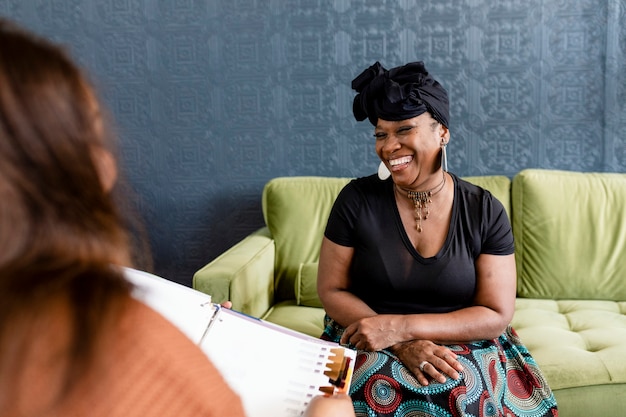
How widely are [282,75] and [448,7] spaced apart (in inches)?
31.7

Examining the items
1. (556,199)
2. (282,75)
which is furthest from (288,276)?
(556,199)

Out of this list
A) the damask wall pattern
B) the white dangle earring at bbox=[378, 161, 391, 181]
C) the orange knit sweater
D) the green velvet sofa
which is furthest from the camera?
the damask wall pattern

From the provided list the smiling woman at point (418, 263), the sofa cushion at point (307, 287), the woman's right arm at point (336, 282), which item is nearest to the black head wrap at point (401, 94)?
the smiling woman at point (418, 263)

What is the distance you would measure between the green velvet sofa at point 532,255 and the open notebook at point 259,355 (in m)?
0.99

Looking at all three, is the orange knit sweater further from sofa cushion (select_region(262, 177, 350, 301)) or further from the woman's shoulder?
sofa cushion (select_region(262, 177, 350, 301))

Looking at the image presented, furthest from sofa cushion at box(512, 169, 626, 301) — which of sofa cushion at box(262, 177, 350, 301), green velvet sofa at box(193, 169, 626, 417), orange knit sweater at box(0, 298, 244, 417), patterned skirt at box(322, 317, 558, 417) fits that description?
orange knit sweater at box(0, 298, 244, 417)

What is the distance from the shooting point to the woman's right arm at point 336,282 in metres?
1.75

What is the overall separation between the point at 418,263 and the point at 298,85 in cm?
Result: 149

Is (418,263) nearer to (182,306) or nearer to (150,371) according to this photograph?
(182,306)

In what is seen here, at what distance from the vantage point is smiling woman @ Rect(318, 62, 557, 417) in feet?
5.28

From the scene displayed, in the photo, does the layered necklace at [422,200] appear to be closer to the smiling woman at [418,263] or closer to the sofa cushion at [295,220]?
the smiling woman at [418,263]

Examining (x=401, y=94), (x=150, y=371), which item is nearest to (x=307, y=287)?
(x=401, y=94)

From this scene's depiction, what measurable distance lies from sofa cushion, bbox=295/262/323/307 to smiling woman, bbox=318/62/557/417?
1.99 ft

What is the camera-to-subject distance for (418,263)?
1701 millimetres
